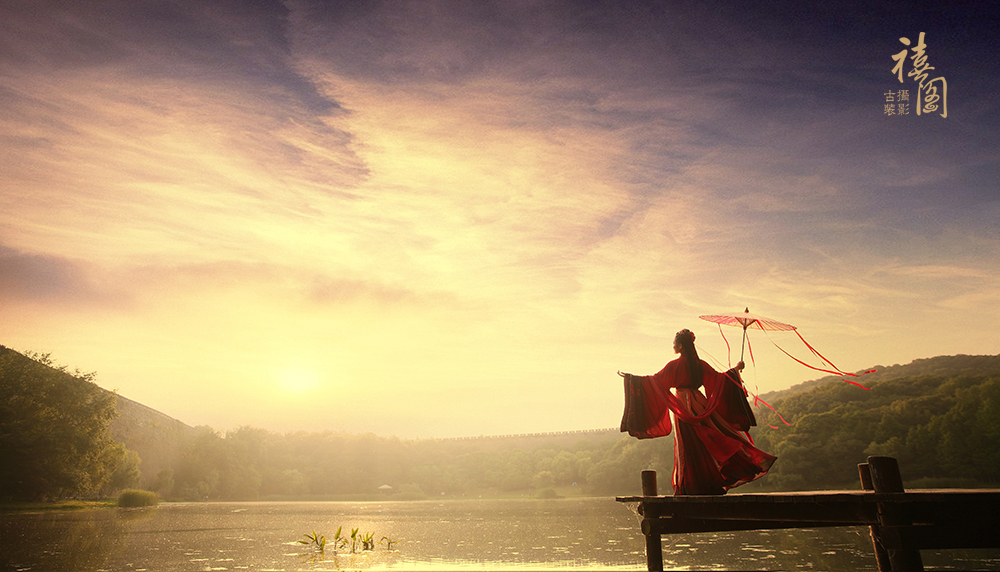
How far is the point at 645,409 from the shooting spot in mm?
9641

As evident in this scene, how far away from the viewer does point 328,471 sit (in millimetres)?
129125

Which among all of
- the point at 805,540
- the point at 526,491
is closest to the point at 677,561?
the point at 805,540

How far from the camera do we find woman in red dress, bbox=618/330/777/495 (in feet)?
29.5

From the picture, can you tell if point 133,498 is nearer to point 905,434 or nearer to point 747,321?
point 747,321

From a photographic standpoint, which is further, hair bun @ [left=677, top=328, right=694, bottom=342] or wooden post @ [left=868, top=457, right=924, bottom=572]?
hair bun @ [left=677, top=328, right=694, bottom=342]

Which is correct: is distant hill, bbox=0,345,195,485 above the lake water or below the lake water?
above

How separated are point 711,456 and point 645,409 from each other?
129 centimetres

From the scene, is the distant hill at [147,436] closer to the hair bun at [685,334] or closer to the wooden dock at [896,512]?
the hair bun at [685,334]

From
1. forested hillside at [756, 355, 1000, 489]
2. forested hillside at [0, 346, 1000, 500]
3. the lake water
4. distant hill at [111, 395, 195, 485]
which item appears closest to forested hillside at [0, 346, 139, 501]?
forested hillside at [0, 346, 1000, 500]

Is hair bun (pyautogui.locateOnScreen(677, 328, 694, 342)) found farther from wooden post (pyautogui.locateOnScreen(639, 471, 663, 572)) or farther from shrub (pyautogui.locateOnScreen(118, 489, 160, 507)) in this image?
shrub (pyautogui.locateOnScreen(118, 489, 160, 507))

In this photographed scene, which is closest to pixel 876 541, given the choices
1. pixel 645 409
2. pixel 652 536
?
pixel 652 536

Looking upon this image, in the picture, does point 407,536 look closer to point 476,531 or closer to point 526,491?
point 476,531

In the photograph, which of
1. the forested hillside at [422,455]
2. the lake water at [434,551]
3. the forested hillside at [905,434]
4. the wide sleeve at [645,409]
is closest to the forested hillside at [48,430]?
the forested hillside at [422,455]

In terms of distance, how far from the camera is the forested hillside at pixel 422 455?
177 feet
